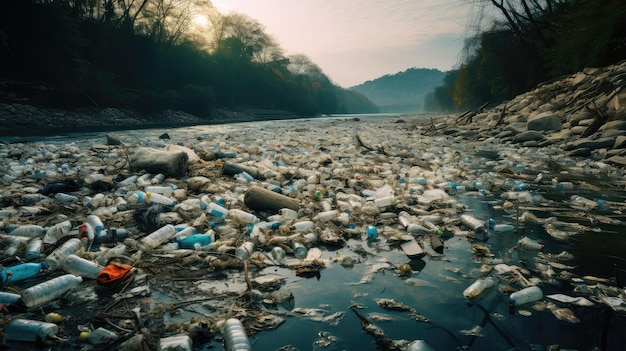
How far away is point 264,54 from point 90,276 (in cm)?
6940

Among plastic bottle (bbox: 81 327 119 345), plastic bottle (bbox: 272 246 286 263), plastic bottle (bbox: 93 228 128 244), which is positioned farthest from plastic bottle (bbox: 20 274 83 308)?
plastic bottle (bbox: 272 246 286 263)

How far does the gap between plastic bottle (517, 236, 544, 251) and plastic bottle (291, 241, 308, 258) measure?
6.31 ft

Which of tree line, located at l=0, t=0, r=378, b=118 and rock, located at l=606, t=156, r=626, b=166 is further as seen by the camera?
tree line, located at l=0, t=0, r=378, b=118

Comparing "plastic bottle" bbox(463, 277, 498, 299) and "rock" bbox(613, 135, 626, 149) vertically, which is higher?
"rock" bbox(613, 135, 626, 149)

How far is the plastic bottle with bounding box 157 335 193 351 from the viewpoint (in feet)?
5.15

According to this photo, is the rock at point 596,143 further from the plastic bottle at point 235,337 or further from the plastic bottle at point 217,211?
the plastic bottle at point 235,337

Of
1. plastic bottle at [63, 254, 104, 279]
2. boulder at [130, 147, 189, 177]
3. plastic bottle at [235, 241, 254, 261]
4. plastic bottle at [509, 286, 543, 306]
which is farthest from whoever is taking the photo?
boulder at [130, 147, 189, 177]

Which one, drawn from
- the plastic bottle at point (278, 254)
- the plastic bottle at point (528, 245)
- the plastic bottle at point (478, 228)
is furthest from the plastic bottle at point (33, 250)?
the plastic bottle at point (528, 245)

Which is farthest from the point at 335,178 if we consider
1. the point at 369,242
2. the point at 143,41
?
the point at 143,41

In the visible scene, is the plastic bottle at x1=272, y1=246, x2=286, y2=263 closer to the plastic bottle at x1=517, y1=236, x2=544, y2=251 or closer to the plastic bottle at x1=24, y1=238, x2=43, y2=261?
the plastic bottle at x1=24, y1=238, x2=43, y2=261

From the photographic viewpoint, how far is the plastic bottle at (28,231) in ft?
9.52

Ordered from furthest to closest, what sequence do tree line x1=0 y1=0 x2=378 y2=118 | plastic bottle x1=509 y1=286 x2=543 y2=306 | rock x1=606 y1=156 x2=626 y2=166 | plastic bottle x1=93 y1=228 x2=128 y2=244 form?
tree line x1=0 y1=0 x2=378 y2=118, rock x1=606 y1=156 x2=626 y2=166, plastic bottle x1=93 y1=228 x2=128 y2=244, plastic bottle x1=509 y1=286 x2=543 y2=306

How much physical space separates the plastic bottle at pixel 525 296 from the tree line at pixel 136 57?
2725 cm

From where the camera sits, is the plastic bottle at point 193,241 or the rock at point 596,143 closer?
the plastic bottle at point 193,241
